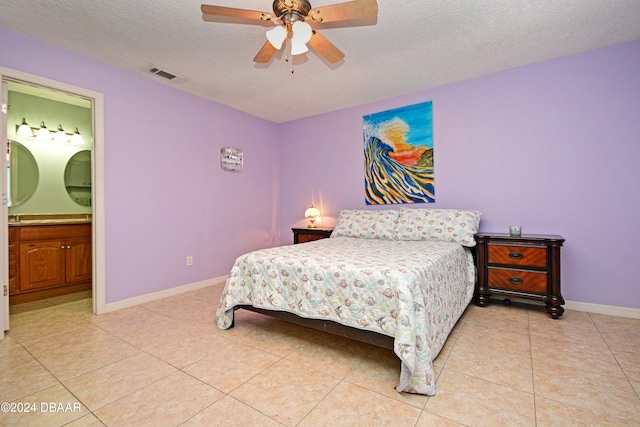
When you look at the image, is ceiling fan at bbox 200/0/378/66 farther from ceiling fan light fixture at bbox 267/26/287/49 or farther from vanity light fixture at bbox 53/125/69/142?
vanity light fixture at bbox 53/125/69/142

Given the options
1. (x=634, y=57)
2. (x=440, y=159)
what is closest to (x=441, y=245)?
(x=440, y=159)

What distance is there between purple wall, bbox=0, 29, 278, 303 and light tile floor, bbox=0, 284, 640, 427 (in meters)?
0.81

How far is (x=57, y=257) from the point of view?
3.34 meters

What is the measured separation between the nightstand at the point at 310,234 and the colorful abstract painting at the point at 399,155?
2.34ft

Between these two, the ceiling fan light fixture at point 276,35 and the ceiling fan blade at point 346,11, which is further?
the ceiling fan light fixture at point 276,35

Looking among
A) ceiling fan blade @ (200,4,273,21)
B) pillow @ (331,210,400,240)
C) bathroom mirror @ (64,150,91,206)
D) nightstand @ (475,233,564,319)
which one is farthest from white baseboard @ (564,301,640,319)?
bathroom mirror @ (64,150,91,206)

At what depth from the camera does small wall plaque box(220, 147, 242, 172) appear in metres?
3.94

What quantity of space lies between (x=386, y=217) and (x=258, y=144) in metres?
2.31

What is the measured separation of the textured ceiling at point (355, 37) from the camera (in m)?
2.05

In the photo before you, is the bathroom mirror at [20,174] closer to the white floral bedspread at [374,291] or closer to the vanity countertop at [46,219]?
the vanity countertop at [46,219]

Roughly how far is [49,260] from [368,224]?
144 inches

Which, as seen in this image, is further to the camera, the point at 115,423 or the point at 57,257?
the point at 57,257

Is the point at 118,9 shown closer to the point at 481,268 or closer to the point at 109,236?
the point at 109,236

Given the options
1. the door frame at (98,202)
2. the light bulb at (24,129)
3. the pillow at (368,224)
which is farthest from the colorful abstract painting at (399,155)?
the light bulb at (24,129)
